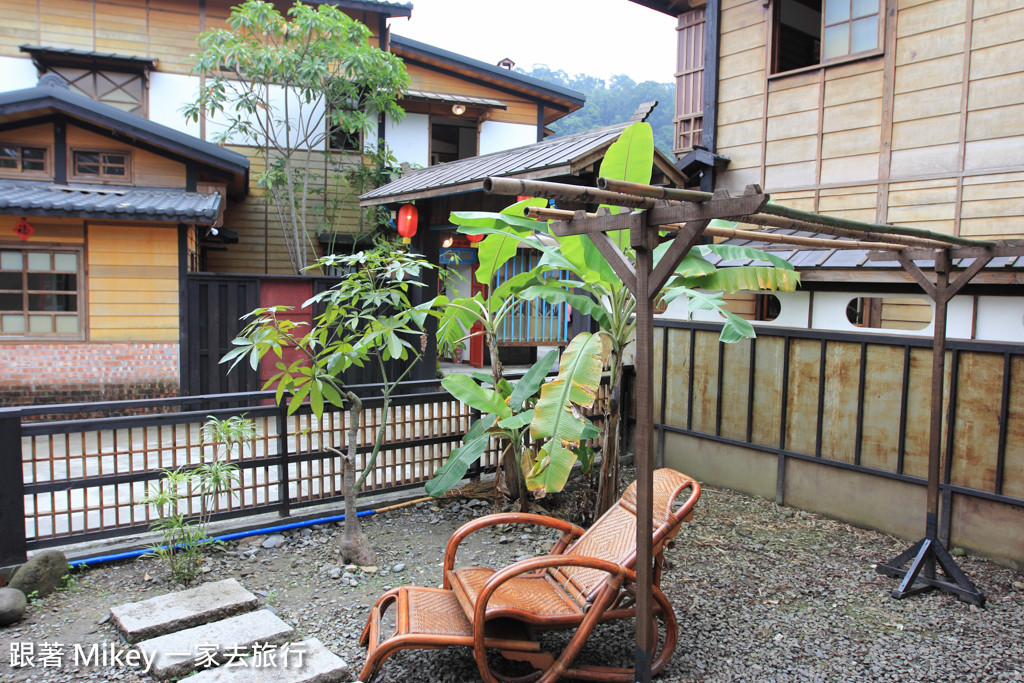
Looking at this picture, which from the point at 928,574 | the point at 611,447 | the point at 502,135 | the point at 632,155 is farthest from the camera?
the point at 502,135

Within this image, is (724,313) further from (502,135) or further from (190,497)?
(502,135)

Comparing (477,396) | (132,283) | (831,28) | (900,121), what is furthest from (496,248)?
(132,283)

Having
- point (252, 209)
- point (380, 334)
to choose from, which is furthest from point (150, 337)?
point (380, 334)

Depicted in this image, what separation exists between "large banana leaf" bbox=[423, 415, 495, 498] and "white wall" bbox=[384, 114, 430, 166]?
10.6 m

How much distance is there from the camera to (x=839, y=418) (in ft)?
20.1

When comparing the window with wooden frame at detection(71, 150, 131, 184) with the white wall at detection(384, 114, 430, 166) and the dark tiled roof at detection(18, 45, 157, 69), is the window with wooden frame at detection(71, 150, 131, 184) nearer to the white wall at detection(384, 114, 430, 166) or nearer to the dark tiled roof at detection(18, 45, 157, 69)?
the dark tiled roof at detection(18, 45, 157, 69)

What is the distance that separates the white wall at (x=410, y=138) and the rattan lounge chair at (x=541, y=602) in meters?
12.4

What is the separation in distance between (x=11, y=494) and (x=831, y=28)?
30.5 ft

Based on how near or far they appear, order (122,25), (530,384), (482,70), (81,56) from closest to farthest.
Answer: (530,384) < (81,56) < (122,25) < (482,70)

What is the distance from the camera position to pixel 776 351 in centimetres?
661

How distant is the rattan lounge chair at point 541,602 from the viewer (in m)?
3.29

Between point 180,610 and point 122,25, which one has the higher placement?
point 122,25

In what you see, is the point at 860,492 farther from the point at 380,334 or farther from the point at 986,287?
the point at 380,334

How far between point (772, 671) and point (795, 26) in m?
8.41
